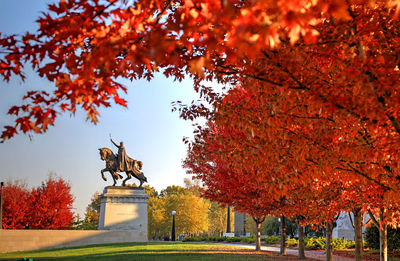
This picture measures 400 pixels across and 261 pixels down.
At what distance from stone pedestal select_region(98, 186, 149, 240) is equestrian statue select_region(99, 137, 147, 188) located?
4.46 feet

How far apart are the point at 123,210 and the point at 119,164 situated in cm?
433

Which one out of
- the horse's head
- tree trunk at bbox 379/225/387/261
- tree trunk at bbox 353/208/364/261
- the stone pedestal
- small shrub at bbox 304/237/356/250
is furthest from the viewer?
the horse's head

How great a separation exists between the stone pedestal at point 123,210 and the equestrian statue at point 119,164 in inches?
53.5

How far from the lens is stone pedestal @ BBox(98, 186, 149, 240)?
2927cm

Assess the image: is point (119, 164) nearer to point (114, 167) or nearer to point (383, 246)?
point (114, 167)

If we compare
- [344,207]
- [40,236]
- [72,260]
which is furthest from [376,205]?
[40,236]

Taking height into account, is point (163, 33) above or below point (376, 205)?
above

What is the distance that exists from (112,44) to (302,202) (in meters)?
14.0

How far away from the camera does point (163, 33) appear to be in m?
2.70

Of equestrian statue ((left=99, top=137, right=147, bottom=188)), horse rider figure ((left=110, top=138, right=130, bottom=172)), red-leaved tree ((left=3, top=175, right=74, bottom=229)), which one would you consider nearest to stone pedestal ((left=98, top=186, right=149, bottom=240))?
equestrian statue ((left=99, top=137, right=147, bottom=188))

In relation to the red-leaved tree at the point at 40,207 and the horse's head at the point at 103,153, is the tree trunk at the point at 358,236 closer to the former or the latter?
the horse's head at the point at 103,153

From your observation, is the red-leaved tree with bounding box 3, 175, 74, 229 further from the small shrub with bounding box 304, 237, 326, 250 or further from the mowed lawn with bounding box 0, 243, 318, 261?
the small shrub with bounding box 304, 237, 326, 250

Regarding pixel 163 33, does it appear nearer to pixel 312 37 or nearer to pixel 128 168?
pixel 312 37

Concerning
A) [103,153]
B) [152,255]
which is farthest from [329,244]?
[103,153]
